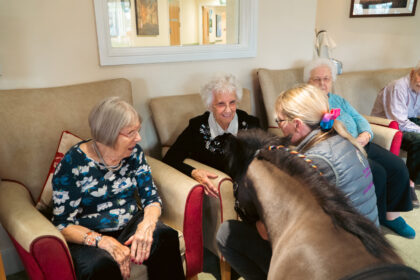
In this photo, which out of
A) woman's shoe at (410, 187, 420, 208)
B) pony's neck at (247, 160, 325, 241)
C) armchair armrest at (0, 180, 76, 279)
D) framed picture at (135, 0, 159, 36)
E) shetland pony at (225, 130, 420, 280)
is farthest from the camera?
framed picture at (135, 0, 159, 36)

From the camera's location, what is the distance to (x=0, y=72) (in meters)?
1.81

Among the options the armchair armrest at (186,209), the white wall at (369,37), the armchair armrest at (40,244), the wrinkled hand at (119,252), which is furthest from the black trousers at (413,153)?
the armchair armrest at (40,244)

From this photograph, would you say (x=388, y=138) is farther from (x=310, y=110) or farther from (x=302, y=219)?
(x=302, y=219)

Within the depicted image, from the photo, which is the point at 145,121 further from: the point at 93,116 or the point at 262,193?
Answer: the point at 262,193

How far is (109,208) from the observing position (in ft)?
4.99

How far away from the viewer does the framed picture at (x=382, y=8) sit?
348 cm

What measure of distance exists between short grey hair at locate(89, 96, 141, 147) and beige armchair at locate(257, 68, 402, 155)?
1372mm

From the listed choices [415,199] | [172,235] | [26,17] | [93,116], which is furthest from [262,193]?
[415,199]

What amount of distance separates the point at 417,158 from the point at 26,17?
279 cm

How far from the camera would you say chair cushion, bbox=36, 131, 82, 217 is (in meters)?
1.65

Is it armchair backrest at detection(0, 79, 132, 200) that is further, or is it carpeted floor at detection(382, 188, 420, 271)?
carpeted floor at detection(382, 188, 420, 271)

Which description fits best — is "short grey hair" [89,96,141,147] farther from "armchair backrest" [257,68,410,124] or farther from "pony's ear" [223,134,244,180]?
"armchair backrest" [257,68,410,124]

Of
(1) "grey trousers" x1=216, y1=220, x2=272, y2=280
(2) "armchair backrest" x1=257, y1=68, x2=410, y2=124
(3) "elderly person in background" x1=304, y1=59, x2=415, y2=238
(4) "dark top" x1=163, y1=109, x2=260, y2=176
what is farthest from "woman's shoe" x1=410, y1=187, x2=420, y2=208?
(1) "grey trousers" x1=216, y1=220, x2=272, y2=280

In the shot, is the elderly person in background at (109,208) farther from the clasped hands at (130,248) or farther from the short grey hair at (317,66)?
the short grey hair at (317,66)
